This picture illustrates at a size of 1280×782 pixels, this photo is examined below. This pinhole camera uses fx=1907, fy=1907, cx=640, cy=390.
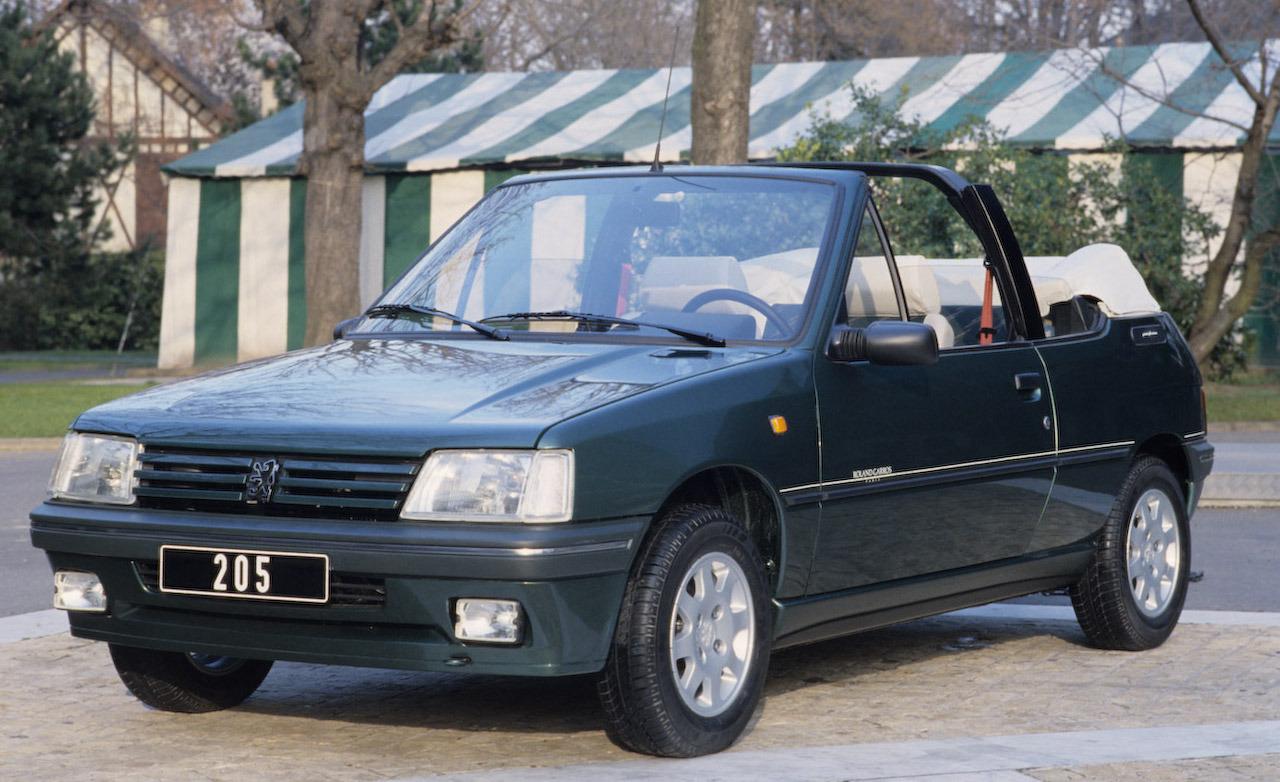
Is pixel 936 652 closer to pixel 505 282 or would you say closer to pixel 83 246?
pixel 505 282

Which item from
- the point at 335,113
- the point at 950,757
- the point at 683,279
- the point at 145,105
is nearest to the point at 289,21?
the point at 335,113

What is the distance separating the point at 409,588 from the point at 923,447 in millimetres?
1950

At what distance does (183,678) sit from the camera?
584 centimetres

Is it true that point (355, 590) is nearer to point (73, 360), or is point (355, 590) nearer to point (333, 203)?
point (333, 203)

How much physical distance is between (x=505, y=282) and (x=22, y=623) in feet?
8.90

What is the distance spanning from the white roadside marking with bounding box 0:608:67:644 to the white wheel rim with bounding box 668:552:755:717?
3072 mm

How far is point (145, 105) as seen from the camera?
5050 cm

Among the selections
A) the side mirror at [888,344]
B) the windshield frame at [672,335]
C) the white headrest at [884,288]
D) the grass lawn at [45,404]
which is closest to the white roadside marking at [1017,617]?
the white headrest at [884,288]

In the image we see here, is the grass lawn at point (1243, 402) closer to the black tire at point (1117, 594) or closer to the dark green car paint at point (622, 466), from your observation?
the black tire at point (1117, 594)

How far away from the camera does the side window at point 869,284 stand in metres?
6.09

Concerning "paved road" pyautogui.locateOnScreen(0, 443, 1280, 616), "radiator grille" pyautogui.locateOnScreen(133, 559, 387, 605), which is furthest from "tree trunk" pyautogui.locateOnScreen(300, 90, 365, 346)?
"radiator grille" pyautogui.locateOnScreen(133, 559, 387, 605)

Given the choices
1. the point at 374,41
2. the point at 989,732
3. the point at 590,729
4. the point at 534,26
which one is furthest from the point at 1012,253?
the point at 534,26

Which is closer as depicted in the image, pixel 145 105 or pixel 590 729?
pixel 590 729

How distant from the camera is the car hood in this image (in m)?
4.86
